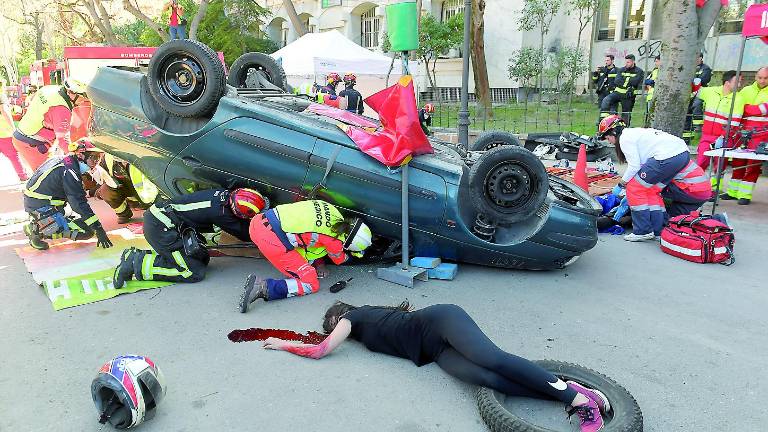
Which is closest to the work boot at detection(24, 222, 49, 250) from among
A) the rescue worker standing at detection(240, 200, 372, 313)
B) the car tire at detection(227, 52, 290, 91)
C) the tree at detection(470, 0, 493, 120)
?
the car tire at detection(227, 52, 290, 91)

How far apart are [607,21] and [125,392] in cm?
2283

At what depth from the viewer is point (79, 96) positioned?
24.8 ft

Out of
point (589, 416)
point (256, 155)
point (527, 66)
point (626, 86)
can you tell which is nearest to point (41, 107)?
point (256, 155)

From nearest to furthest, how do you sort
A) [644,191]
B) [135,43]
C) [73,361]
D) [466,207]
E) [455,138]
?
[73,361] < [466,207] < [644,191] < [455,138] < [135,43]

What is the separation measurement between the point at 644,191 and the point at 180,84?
4.60 m

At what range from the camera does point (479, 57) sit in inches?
652

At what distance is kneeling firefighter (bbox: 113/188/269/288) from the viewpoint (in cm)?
448

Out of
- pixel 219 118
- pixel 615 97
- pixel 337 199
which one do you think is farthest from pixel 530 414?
pixel 615 97

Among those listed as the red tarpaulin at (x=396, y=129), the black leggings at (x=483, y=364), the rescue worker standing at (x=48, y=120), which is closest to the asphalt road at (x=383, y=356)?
the black leggings at (x=483, y=364)

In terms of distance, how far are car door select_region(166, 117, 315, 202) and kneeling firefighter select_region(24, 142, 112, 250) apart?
1.48 m

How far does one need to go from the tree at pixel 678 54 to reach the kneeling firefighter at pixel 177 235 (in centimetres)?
678

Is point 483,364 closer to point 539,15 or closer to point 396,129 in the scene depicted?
point 396,129

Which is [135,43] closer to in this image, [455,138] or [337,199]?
[455,138]

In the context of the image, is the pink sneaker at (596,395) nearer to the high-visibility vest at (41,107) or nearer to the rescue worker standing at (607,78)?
the high-visibility vest at (41,107)
